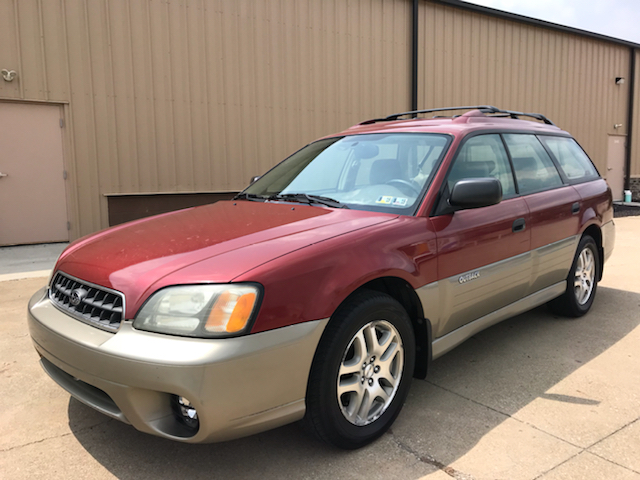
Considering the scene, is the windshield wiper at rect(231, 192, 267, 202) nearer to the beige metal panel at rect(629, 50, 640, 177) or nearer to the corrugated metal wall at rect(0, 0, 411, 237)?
the corrugated metal wall at rect(0, 0, 411, 237)

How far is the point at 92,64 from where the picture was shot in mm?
7684

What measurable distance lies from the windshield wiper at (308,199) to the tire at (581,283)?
7.33 feet

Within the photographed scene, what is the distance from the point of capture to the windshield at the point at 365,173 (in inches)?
118

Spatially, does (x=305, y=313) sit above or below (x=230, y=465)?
above

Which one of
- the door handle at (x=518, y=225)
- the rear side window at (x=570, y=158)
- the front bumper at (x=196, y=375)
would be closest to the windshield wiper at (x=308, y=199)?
the front bumper at (x=196, y=375)

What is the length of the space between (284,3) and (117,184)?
4212 mm

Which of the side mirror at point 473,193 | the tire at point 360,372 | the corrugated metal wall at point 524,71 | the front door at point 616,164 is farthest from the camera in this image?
the front door at point 616,164

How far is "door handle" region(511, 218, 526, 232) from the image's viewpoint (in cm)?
335

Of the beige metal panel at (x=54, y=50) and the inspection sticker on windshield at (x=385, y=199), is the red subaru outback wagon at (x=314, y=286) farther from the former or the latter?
the beige metal panel at (x=54, y=50)

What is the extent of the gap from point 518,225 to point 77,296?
2.60 meters

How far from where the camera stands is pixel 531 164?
3855 millimetres

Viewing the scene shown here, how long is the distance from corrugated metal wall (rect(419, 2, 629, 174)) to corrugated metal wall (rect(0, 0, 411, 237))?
1.57 metres

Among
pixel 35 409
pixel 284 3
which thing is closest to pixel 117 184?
pixel 284 3

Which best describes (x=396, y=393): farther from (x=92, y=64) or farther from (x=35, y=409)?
(x=92, y=64)
